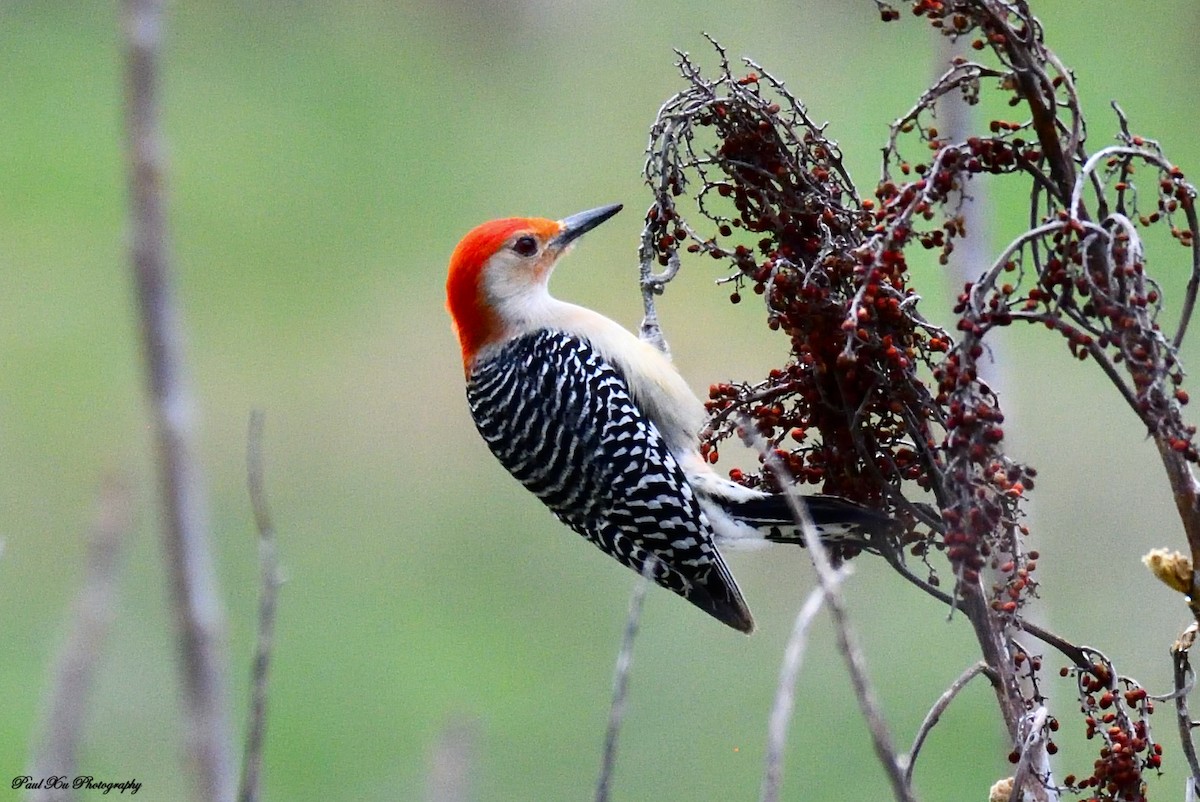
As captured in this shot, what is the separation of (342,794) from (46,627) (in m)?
2.71

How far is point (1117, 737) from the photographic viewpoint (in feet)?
7.97

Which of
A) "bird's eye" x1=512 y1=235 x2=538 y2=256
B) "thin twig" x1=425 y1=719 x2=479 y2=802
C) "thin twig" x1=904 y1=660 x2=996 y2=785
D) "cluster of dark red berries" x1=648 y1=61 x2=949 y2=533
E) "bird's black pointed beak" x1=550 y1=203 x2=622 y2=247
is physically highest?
"bird's black pointed beak" x1=550 y1=203 x2=622 y2=247

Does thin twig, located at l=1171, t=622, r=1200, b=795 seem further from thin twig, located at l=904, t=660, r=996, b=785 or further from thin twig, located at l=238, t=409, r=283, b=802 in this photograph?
thin twig, located at l=238, t=409, r=283, b=802

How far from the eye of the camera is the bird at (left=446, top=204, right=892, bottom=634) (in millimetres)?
Answer: 4039

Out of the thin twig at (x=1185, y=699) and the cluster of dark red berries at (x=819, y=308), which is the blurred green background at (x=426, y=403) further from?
the thin twig at (x=1185, y=699)

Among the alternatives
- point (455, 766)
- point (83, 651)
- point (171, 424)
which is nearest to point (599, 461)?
point (455, 766)

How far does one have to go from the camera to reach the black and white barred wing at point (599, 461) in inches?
159

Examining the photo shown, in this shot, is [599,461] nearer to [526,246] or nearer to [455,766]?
[526,246]

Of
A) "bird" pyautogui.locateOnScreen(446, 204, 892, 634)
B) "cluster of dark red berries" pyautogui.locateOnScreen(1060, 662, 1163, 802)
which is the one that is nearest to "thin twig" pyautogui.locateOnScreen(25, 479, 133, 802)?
"cluster of dark red berries" pyautogui.locateOnScreen(1060, 662, 1163, 802)

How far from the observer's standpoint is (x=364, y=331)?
487 inches

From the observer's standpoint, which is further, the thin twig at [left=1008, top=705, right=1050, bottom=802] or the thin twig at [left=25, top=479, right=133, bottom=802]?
the thin twig at [left=1008, top=705, right=1050, bottom=802]

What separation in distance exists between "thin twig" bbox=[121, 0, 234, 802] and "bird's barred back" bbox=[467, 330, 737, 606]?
252 centimetres

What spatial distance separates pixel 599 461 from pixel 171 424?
2.75 m

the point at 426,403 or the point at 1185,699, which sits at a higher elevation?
the point at 426,403
